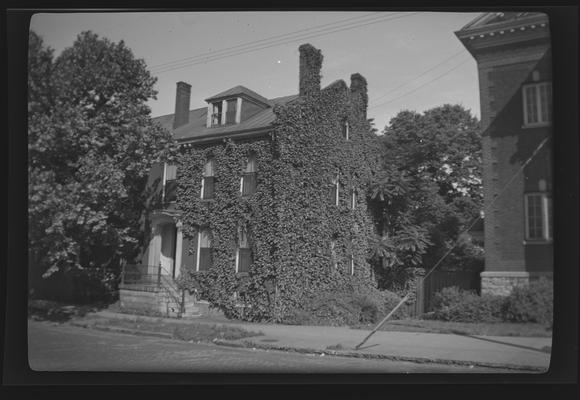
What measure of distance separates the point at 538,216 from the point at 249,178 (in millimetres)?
7557

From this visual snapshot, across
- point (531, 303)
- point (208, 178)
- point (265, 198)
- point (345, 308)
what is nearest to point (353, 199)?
point (265, 198)

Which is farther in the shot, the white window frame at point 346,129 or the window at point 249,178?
the white window frame at point 346,129

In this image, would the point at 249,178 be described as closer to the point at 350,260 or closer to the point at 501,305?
the point at 350,260

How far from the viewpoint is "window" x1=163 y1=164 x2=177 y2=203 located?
853 cm

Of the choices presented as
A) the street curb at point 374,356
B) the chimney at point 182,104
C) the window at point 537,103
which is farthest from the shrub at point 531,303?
the chimney at point 182,104

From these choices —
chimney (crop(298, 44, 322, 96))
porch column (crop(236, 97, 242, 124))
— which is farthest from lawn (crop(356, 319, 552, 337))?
chimney (crop(298, 44, 322, 96))

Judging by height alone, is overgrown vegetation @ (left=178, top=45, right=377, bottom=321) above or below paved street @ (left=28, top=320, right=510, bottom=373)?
above

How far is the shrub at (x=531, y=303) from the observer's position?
19.0 feet

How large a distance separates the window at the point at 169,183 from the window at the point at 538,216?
5761mm

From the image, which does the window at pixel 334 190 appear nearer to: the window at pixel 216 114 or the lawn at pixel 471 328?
the window at pixel 216 114

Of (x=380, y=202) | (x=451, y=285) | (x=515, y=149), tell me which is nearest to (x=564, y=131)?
(x=515, y=149)

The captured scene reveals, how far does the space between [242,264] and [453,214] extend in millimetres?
5254

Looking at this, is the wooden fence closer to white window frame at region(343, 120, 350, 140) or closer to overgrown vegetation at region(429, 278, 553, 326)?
overgrown vegetation at region(429, 278, 553, 326)

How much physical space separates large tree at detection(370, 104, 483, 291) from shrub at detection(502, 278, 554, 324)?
72cm
